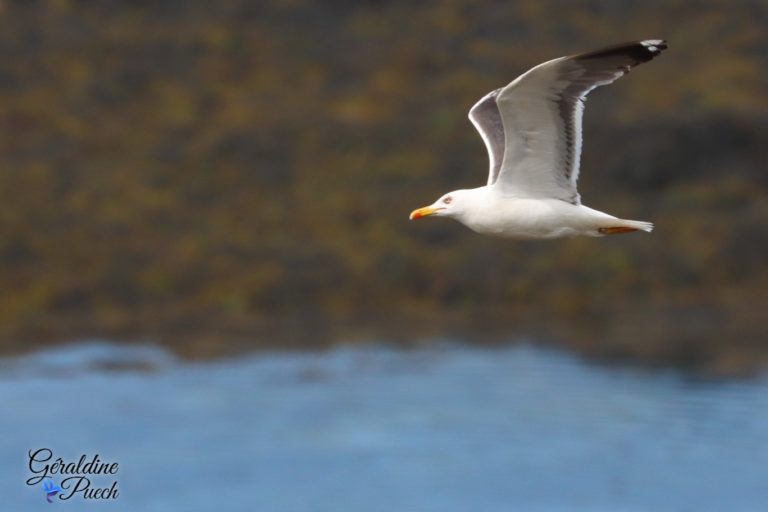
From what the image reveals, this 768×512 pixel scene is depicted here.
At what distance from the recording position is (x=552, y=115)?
10.4 metres

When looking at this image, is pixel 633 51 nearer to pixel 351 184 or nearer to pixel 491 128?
pixel 491 128

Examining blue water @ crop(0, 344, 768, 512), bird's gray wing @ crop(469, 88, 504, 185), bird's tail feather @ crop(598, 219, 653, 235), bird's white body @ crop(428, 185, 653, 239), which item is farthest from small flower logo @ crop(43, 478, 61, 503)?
bird's tail feather @ crop(598, 219, 653, 235)

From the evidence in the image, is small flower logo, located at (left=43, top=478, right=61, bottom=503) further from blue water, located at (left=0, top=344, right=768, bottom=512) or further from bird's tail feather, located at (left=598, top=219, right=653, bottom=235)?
bird's tail feather, located at (left=598, top=219, right=653, bottom=235)

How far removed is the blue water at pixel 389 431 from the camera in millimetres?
20609

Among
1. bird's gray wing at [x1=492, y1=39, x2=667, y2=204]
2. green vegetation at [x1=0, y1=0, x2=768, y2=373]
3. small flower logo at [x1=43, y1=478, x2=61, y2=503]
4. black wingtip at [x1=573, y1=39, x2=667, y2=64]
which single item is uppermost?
green vegetation at [x1=0, y1=0, x2=768, y2=373]

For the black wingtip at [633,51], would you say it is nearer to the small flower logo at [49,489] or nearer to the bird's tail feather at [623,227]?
the bird's tail feather at [623,227]

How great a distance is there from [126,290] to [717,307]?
8524 millimetres

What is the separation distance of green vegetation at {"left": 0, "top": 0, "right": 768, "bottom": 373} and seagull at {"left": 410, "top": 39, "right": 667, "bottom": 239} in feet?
42.4

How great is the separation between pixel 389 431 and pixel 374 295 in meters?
2.14

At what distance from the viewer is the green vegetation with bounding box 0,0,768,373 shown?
78.8ft

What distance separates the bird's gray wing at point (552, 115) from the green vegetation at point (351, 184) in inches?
511

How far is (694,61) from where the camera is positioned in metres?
28.0

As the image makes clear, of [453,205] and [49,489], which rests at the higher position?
[453,205]

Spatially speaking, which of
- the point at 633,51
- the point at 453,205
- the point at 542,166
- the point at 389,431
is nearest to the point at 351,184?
the point at 389,431
